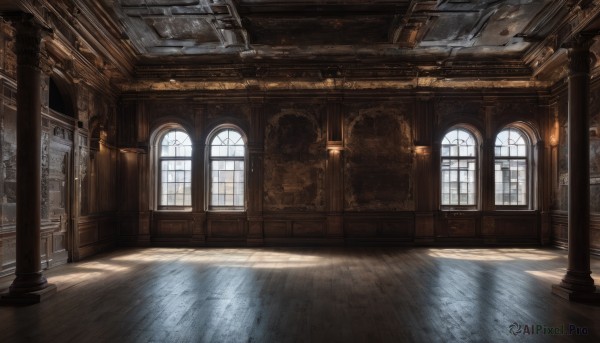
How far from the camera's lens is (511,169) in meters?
11.0

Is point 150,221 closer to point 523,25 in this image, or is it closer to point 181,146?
point 181,146

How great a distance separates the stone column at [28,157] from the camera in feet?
18.0

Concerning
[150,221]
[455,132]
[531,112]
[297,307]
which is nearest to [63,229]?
[150,221]

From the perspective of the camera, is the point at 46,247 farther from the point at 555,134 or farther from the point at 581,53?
the point at 555,134

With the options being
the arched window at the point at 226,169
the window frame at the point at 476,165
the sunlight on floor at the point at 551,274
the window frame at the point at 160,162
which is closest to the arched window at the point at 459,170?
the window frame at the point at 476,165

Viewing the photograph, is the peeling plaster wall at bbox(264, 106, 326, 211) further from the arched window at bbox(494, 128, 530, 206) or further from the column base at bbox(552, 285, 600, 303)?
the column base at bbox(552, 285, 600, 303)

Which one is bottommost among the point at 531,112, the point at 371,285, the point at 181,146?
the point at 371,285

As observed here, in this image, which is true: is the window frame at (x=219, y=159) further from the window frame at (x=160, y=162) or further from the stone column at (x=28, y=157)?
the stone column at (x=28, y=157)

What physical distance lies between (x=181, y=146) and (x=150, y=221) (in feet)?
6.97

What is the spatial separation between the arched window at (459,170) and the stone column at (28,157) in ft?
29.8

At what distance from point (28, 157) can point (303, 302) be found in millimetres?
4103

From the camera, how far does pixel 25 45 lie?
18.2 ft

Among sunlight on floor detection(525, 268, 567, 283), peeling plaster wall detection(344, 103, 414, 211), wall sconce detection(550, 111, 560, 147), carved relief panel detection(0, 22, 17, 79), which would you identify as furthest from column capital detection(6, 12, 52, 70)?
wall sconce detection(550, 111, 560, 147)

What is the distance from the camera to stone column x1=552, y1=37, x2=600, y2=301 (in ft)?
18.7
